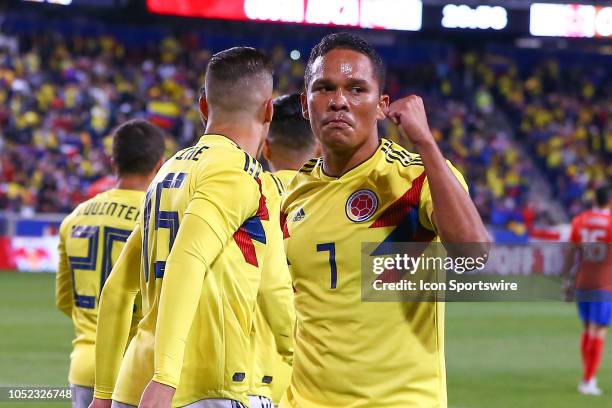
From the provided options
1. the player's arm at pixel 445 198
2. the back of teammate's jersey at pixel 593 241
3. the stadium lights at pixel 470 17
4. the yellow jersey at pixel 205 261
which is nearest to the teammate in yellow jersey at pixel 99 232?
the yellow jersey at pixel 205 261

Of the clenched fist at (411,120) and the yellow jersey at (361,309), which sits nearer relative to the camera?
the clenched fist at (411,120)

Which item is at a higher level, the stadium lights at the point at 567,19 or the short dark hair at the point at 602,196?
the stadium lights at the point at 567,19

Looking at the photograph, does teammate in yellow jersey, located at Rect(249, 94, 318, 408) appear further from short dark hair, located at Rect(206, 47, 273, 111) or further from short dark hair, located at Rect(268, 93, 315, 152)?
short dark hair, located at Rect(206, 47, 273, 111)

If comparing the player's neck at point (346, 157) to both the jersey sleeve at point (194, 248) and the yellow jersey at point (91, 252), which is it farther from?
the yellow jersey at point (91, 252)

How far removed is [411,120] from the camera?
3.26 meters

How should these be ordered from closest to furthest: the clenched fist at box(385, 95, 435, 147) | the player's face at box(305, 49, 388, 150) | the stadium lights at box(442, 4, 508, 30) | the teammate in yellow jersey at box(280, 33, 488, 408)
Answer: the clenched fist at box(385, 95, 435, 147) → the teammate in yellow jersey at box(280, 33, 488, 408) → the player's face at box(305, 49, 388, 150) → the stadium lights at box(442, 4, 508, 30)

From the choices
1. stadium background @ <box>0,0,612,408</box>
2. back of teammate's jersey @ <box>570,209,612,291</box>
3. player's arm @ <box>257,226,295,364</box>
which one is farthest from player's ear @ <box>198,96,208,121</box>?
stadium background @ <box>0,0,612,408</box>

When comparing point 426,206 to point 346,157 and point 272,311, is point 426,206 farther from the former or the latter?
point 272,311

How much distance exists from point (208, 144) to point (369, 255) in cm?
69

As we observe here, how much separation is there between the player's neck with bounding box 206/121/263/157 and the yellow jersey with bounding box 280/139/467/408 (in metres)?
0.32

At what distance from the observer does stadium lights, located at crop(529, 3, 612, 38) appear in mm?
27750

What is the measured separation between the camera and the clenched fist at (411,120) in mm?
3225

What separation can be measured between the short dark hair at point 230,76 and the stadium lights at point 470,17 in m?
24.0

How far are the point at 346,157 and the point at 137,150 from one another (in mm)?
2443
